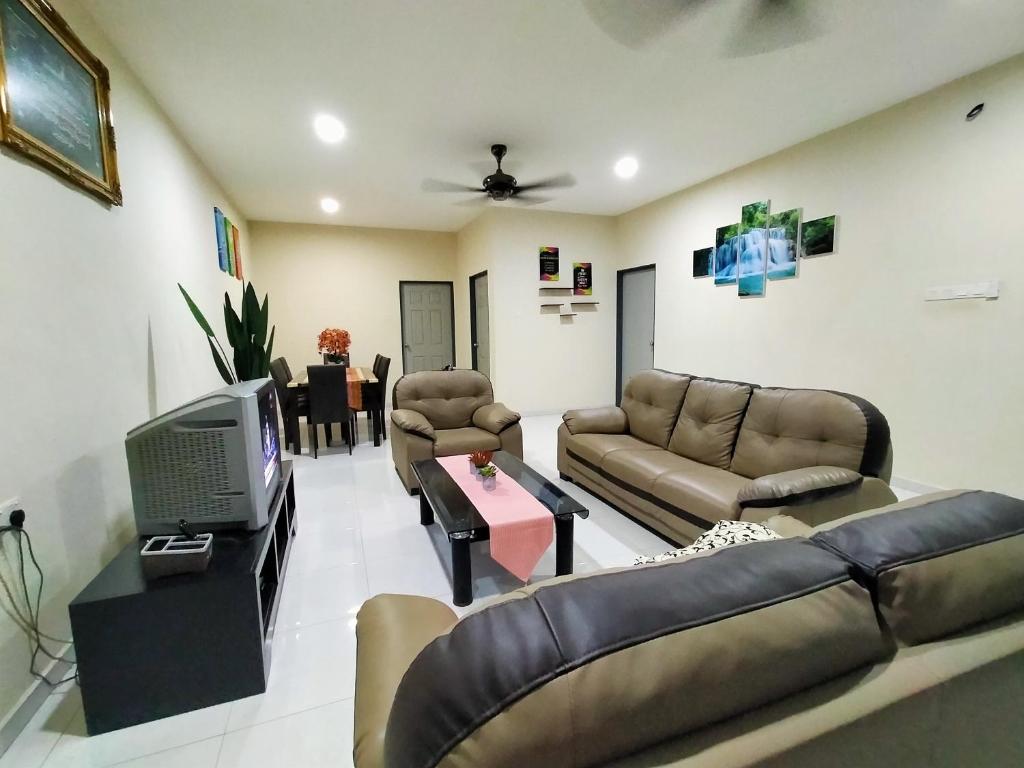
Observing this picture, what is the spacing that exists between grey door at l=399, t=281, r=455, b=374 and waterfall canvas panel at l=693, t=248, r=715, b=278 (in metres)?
3.79

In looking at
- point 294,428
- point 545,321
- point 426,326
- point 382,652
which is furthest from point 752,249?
point 294,428

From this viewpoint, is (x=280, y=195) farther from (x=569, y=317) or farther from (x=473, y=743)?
(x=473, y=743)

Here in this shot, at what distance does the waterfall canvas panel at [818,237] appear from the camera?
3551 millimetres

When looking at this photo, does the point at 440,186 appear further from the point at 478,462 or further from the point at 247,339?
the point at 478,462

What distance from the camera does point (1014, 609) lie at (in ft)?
2.49

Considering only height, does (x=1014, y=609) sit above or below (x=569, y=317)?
below

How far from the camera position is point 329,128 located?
3279mm

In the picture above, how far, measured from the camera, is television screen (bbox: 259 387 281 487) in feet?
6.30

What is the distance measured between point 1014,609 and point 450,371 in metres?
3.47

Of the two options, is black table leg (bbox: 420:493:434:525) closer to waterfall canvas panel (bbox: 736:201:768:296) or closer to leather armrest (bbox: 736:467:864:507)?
leather armrest (bbox: 736:467:864:507)

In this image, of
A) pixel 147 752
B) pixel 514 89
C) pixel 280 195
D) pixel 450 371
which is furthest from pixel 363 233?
pixel 147 752

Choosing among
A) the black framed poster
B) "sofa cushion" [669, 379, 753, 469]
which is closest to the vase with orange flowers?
the black framed poster

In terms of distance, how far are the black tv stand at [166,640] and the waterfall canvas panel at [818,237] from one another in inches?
172

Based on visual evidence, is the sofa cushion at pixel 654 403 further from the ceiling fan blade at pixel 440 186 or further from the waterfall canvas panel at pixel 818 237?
the ceiling fan blade at pixel 440 186
